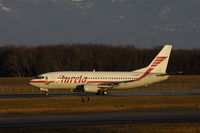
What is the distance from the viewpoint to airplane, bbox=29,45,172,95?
6266cm

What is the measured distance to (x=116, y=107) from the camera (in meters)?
41.0

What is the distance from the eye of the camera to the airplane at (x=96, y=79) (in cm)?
6266

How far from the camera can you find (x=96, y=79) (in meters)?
63.2

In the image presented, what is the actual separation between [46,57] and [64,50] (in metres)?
12.3

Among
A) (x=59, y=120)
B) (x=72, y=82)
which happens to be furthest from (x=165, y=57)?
(x=59, y=120)

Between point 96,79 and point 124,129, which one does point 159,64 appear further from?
point 124,129

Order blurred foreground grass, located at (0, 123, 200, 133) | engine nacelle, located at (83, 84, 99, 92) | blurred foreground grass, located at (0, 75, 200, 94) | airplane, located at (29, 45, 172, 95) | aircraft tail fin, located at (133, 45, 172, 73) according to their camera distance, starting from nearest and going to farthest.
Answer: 1. blurred foreground grass, located at (0, 123, 200, 133)
2. engine nacelle, located at (83, 84, 99, 92)
3. airplane, located at (29, 45, 172, 95)
4. aircraft tail fin, located at (133, 45, 172, 73)
5. blurred foreground grass, located at (0, 75, 200, 94)

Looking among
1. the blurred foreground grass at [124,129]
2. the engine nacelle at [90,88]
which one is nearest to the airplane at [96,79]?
the engine nacelle at [90,88]

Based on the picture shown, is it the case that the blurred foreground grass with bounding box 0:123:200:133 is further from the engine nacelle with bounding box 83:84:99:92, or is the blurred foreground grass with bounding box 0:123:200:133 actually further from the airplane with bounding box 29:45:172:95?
the airplane with bounding box 29:45:172:95

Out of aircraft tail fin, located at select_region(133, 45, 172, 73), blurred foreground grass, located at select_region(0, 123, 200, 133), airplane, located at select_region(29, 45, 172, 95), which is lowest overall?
blurred foreground grass, located at select_region(0, 123, 200, 133)

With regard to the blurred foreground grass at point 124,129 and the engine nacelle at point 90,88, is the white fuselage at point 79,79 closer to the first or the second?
the engine nacelle at point 90,88

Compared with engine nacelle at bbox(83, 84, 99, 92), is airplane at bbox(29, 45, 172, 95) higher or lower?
higher

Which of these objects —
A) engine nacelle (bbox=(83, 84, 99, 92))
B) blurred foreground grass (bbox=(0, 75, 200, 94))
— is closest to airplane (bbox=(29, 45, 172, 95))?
engine nacelle (bbox=(83, 84, 99, 92))

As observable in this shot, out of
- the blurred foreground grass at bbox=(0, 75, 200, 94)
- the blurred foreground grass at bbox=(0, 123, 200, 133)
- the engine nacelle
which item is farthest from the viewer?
the blurred foreground grass at bbox=(0, 75, 200, 94)
